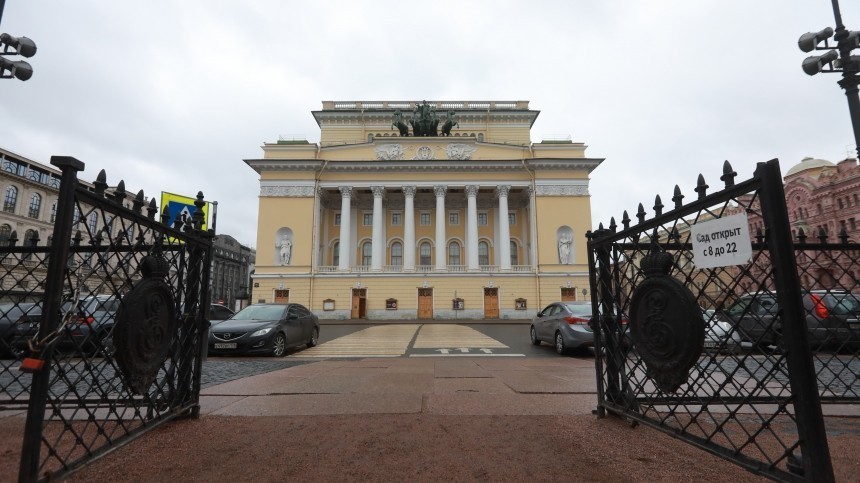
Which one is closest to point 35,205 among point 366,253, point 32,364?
point 366,253

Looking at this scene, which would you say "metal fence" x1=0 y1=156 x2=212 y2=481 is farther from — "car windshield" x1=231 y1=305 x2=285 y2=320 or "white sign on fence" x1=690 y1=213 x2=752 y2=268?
"car windshield" x1=231 y1=305 x2=285 y2=320

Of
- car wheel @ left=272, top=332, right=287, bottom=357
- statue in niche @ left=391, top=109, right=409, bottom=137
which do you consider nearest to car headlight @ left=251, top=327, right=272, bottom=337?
car wheel @ left=272, top=332, right=287, bottom=357

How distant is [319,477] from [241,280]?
305 feet

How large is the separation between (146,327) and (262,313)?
27.0 ft

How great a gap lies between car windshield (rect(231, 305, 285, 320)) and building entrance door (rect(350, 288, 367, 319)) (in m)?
23.2

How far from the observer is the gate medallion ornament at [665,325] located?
2.52m

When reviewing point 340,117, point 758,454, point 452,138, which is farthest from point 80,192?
point 340,117

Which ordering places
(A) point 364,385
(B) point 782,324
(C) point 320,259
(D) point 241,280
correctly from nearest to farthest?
(B) point 782,324
(A) point 364,385
(C) point 320,259
(D) point 241,280

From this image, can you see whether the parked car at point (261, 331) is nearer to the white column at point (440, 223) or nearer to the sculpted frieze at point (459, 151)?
the white column at point (440, 223)

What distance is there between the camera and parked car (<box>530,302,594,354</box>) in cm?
926

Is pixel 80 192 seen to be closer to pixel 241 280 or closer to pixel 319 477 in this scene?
pixel 319 477

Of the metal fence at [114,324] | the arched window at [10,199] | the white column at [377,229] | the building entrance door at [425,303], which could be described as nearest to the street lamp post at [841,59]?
the metal fence at [114,324]

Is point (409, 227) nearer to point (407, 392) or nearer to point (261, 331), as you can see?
point (261, 331)

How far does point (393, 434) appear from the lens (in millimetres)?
3094
